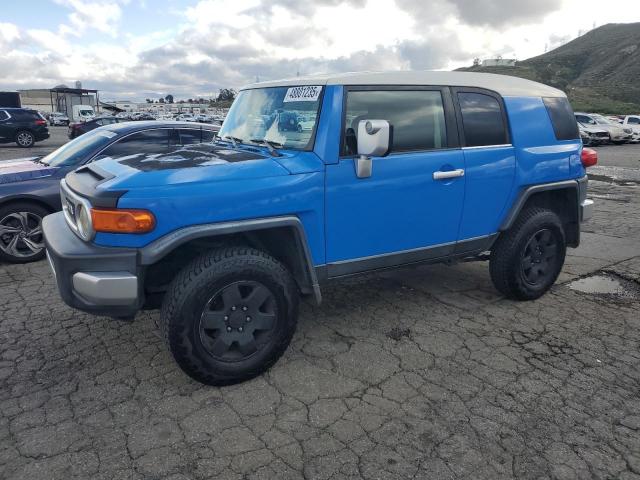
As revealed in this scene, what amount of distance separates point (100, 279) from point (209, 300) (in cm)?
60

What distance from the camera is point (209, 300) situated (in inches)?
113

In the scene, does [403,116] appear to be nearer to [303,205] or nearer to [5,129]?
[303,205]

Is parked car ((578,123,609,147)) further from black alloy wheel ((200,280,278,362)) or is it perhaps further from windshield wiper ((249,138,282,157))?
black alloy wheel ((200,280,278,362))

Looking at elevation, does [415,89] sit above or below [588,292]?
above

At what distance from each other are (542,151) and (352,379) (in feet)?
8.57

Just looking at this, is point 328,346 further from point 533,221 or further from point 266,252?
point 533,221

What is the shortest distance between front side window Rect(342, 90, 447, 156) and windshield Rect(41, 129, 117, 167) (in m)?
3.63

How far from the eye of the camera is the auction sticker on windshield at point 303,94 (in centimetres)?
334

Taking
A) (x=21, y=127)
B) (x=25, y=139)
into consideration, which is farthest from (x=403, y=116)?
(x=25, y=139)

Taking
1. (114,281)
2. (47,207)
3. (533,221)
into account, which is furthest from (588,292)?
(47,207)

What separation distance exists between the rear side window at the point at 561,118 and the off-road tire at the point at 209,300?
114 inches

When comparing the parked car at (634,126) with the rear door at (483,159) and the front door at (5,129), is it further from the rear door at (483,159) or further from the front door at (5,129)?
the front door at (5,129)

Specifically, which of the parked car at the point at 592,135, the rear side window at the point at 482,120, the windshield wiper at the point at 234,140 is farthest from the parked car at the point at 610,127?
the windshield wiper at the point at 234,140

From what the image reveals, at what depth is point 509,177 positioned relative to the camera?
13.3ft
